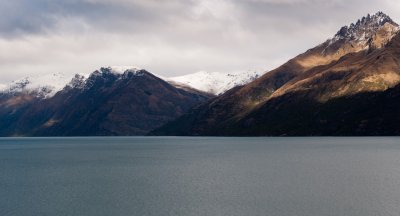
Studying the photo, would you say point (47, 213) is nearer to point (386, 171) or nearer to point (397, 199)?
point (397, 199)

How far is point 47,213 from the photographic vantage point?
3105 inches

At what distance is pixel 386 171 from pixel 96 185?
7363 cm

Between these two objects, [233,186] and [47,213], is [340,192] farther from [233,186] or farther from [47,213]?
[47,213]

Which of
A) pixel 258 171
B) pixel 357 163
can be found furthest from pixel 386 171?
pixel 258 171

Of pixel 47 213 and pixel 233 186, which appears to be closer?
pixel 47 213

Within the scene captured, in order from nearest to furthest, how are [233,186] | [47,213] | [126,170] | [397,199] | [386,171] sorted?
1. [47,213]
2. [397,199]
3. [233,186]
4. [386,171]
5. [126,170]

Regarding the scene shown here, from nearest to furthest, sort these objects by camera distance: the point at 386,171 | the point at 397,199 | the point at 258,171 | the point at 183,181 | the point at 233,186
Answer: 1. the point at 397,199
2. the point at 233,186
3. the point at 183,181
4. the point at 386,171
5. the point at 258,171

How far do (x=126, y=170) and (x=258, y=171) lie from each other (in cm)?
3994

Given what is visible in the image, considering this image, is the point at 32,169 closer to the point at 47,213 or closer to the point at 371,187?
the point at 47,213

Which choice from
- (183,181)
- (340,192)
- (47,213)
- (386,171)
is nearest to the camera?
(47,213)

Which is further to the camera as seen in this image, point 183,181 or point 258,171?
point 258,171

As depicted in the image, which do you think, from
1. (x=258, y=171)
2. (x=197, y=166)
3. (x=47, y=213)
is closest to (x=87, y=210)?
(x=47, y=213)

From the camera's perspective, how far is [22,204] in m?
87.7

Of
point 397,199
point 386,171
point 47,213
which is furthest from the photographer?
point 386,171
